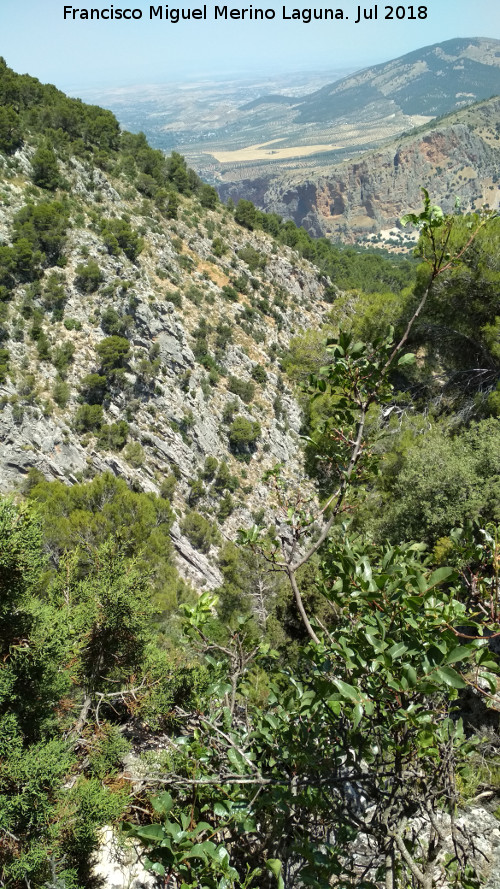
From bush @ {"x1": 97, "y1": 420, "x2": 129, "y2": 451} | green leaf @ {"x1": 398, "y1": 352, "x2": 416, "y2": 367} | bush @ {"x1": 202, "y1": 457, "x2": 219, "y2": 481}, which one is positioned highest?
green leaf @ {"x1": 398, "y1": 352, "x2": 416, "y2": 367}

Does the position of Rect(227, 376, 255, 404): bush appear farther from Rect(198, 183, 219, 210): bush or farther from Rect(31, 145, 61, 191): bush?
Rect(198, 183, 219, 210): bush

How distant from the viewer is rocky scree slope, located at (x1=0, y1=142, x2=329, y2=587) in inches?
716

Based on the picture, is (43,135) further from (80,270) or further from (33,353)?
(33,353)

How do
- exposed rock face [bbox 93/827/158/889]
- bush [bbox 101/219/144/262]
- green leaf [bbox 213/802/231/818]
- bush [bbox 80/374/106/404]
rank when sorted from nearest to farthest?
green leaf [bbox 213/802/231/818] < exposed rock face [bbox 93/827/158/889] < bush [bbox 80/374/106/404] < bush [bbox 101/219/144/262]

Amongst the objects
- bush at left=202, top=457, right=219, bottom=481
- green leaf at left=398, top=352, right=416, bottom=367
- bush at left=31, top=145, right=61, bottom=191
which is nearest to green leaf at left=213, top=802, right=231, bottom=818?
green leaf at left=398, top=352, right=416, bottom=367

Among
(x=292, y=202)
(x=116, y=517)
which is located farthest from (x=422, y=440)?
(x=292, y=202)

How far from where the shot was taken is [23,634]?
4.91m

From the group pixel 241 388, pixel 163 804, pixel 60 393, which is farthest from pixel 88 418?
pixel 163 804

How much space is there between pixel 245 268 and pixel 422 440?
90.8ft

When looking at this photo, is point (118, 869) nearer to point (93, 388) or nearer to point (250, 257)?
point (93, 388)

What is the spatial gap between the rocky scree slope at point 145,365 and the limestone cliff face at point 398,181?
121m

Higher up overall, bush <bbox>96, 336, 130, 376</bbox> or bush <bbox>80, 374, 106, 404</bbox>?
bush <bbox>96, 336, 130, 376</bbox>

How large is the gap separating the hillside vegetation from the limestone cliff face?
12617cm

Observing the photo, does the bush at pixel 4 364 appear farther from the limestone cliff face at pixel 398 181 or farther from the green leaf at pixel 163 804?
the limestone cliff face at pixel 398 181
